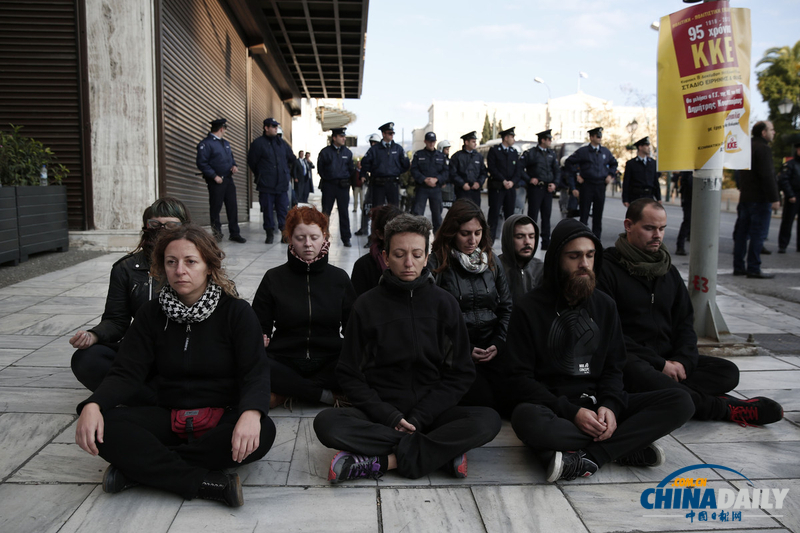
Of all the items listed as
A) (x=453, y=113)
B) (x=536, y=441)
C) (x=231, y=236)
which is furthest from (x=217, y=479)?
(x=453, y=113)

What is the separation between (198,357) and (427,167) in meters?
9.39

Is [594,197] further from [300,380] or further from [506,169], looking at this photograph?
[300,380]

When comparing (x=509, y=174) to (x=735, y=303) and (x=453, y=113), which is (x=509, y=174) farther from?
(x=453, y=113)

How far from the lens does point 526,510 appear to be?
8.68 ft

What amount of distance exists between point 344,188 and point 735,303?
6846 millimetres

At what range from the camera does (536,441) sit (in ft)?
9.74

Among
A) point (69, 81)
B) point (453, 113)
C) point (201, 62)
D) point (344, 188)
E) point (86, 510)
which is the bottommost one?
point (86, 510)

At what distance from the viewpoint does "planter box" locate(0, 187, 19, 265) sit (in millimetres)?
Result: 7645

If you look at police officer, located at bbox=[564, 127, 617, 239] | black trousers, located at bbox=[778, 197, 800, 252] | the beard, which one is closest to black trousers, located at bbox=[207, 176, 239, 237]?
police officer, located at bbox=[564, 127, 617, 239]

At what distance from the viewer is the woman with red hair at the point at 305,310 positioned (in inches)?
149

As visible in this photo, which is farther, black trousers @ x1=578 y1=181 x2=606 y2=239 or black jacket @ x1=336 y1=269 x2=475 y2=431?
black trousers @ x1=578 y1=181 x2=606 y2=239

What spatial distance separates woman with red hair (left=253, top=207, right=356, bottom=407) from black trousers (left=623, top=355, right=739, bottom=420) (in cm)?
176

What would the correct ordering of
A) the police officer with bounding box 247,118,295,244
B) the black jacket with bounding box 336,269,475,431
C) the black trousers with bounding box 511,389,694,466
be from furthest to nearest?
the police officer with bounding box 247,118,295,244 → the black jacket with bounding box 336,269,475,431 → the black trousers with bounding box 511,389,694,466

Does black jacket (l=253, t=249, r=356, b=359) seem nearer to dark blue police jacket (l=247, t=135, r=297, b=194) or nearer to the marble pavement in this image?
the marble pavement
